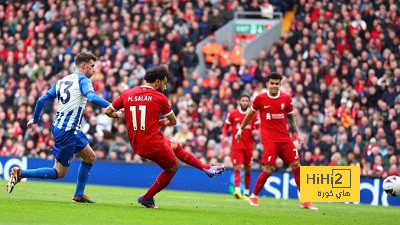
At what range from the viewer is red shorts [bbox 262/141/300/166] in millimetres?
18188

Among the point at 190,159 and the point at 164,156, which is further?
the point at 190,159

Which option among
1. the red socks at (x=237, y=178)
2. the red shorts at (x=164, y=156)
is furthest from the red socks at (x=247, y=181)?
the red shorts at (x=164, y=156)

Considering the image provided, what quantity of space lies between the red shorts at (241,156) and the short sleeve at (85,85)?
7.28 meters

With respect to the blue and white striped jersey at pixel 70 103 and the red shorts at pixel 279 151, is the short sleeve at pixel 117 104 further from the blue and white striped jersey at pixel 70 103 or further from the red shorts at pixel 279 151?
the red shorts at pixel 279 151

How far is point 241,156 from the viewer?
872 inches

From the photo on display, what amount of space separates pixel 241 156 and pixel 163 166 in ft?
23.2

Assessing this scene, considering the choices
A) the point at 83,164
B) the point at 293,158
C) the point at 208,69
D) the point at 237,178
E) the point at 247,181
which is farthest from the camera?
the point at 208,69

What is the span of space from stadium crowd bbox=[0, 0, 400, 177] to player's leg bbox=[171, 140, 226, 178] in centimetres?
915

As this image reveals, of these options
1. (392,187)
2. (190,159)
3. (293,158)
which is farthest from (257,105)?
(392,187)

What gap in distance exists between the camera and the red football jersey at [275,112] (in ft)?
59.8

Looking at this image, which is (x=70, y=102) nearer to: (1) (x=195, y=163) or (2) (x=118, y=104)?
(2) (x=118, y=104)

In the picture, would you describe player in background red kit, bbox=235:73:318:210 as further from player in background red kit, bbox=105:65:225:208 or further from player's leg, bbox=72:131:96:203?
player's leg, bbox=72:131:96:203

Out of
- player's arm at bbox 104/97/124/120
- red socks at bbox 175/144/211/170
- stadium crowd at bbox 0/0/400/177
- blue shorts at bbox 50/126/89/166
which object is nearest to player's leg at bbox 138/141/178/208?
red socks at bbox 175/144/211/170

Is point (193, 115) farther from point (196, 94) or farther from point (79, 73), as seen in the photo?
point (79, 73)
